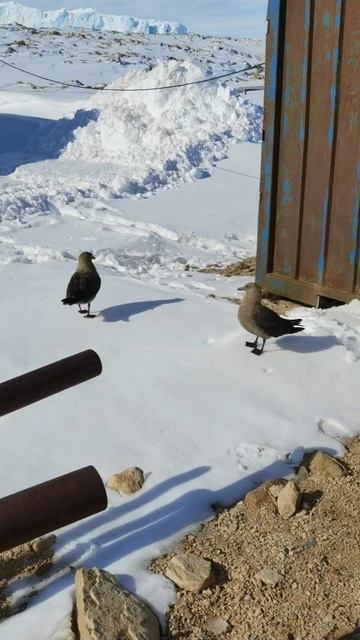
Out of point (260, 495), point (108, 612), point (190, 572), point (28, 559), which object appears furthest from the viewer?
point (260, 495)

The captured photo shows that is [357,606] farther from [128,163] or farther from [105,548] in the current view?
[128,163]

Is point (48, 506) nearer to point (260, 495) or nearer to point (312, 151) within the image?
point (260, 495)

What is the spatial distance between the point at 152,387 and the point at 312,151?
108 inches

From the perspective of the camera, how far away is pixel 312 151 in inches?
241

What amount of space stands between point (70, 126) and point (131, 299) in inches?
587

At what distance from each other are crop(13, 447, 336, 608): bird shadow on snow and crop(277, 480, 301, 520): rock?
23 cm

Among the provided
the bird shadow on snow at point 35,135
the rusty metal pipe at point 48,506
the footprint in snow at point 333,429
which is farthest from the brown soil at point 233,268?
the bird shadow on snow at point 35,135

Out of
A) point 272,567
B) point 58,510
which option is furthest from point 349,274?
point 58,510

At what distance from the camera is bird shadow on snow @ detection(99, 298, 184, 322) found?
6204mm

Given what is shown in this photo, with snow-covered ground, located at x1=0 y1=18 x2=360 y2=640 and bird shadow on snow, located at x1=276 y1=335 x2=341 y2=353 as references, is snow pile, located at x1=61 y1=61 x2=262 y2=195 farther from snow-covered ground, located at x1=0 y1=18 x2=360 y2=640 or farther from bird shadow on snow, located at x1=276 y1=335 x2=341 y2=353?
bird shadow on snow, located at x1=276 y1=335 x2=341 y2=353

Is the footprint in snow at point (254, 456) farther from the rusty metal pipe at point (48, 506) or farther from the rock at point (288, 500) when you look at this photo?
the rusty metal pipe at point (48, 506)

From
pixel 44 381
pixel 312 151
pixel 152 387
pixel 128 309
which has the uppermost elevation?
pixel 44 381

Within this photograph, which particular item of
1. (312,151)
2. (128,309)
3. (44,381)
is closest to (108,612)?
(44,381)

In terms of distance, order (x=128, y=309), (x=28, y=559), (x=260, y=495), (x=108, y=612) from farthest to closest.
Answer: (x=128, y=309) → (x=260, y=495) → (x=28, y=559) → (x=108, y=612)
